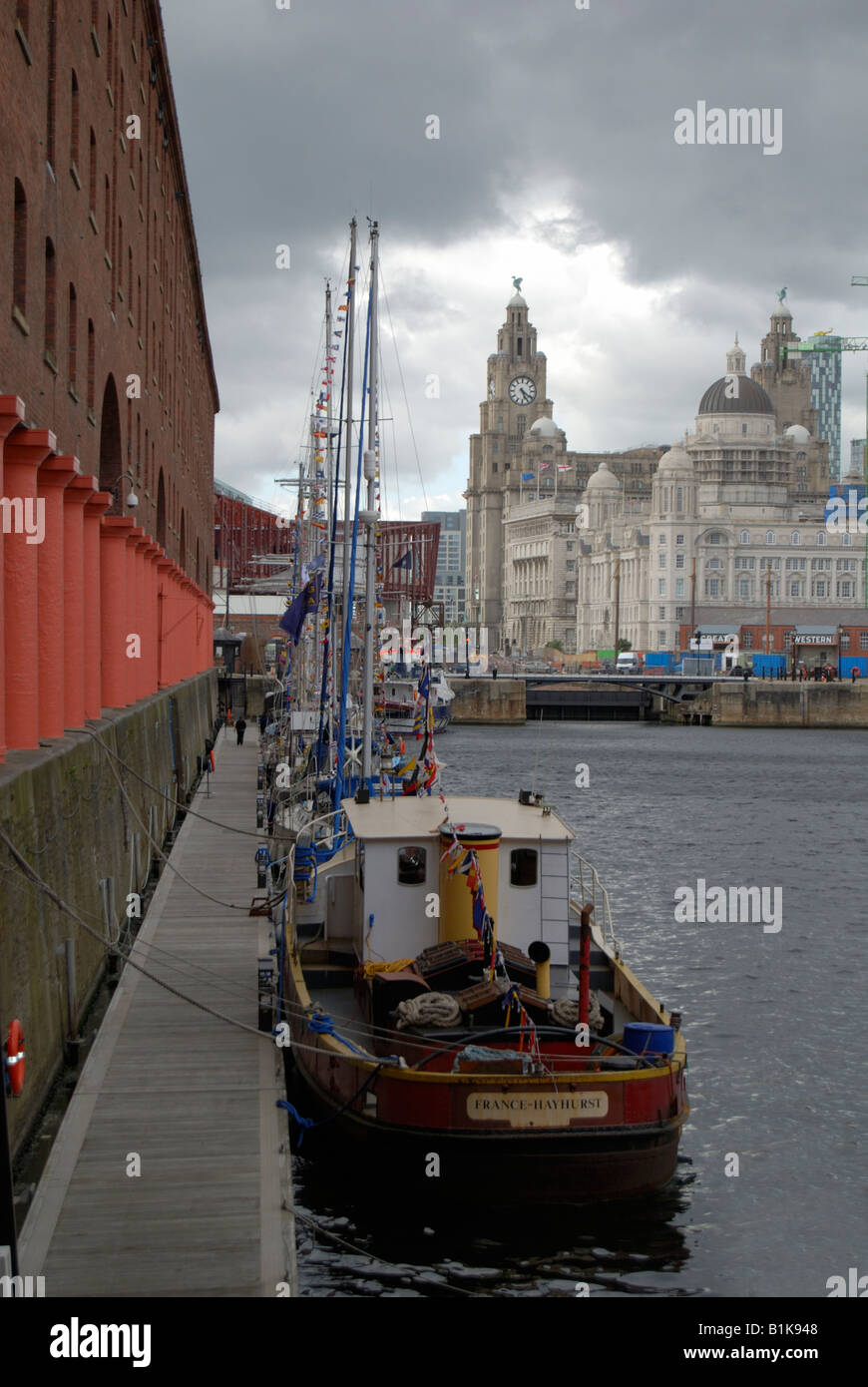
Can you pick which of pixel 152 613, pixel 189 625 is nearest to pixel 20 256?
pixel 152 613

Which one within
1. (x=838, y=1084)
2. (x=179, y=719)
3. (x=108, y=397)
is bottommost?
(x=838, y=1084)

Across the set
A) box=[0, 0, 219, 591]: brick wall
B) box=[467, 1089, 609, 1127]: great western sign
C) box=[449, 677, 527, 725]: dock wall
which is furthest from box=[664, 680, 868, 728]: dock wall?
box=[467, 1089, 609, 1127]: great western sign

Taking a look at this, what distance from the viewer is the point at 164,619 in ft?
134

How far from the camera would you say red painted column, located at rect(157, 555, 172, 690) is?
1543 inches

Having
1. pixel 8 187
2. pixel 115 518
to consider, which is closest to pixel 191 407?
pixel 115 518

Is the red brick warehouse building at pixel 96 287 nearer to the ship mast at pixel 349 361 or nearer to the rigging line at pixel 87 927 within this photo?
the rigging line at pixel 87 927

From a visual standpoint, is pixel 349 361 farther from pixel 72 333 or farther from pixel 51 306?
pixel 51 306

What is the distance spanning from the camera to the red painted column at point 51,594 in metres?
17.2

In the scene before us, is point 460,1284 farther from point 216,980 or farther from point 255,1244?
point 216,980

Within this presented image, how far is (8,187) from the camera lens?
18.6 metres

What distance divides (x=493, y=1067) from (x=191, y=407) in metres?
56.1

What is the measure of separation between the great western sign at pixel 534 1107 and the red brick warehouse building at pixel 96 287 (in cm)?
628

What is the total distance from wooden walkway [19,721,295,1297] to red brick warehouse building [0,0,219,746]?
4.00m
